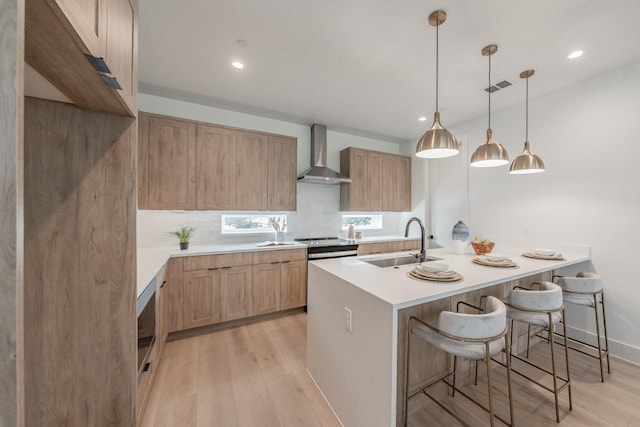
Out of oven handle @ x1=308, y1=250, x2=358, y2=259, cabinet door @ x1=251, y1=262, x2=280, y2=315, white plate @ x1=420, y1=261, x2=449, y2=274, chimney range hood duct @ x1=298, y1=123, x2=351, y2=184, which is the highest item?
chimney range hood duct @ x1=298, y1=123, x2=351, y2=184

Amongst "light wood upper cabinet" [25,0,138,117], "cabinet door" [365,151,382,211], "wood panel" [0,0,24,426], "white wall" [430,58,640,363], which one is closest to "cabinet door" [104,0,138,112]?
"light wood upper cabinet" [25,0,138,117]

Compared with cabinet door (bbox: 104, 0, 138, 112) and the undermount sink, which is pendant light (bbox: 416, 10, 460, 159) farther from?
cabinet door (bbox: 104, 0, 138, 112)

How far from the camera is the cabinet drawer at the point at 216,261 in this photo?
2646mm

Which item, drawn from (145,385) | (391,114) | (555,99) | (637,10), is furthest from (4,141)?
(555,99)

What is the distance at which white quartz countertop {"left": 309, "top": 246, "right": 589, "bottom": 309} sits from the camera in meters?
1.31

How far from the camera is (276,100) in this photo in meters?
3.11

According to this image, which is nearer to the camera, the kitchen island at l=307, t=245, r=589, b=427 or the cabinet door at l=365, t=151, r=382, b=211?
the kitchen island at l=307, t=245, r=589, b=427

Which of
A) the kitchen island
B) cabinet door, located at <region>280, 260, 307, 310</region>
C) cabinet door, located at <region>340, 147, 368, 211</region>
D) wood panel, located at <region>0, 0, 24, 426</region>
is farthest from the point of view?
cabinet door, located at <region>340, 147, 368, 211</region>

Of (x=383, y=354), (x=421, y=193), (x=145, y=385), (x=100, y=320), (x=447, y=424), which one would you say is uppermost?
(x=421, y=193)

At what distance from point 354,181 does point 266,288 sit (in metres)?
2.26

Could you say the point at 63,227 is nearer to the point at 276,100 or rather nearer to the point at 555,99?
the point at 276,100

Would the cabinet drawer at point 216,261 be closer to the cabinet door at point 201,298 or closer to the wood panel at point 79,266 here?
the cabinet door at point 201,298

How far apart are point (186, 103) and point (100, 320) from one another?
2.89 meters

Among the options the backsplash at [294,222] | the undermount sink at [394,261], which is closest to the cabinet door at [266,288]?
the backsplash at [294,222]
